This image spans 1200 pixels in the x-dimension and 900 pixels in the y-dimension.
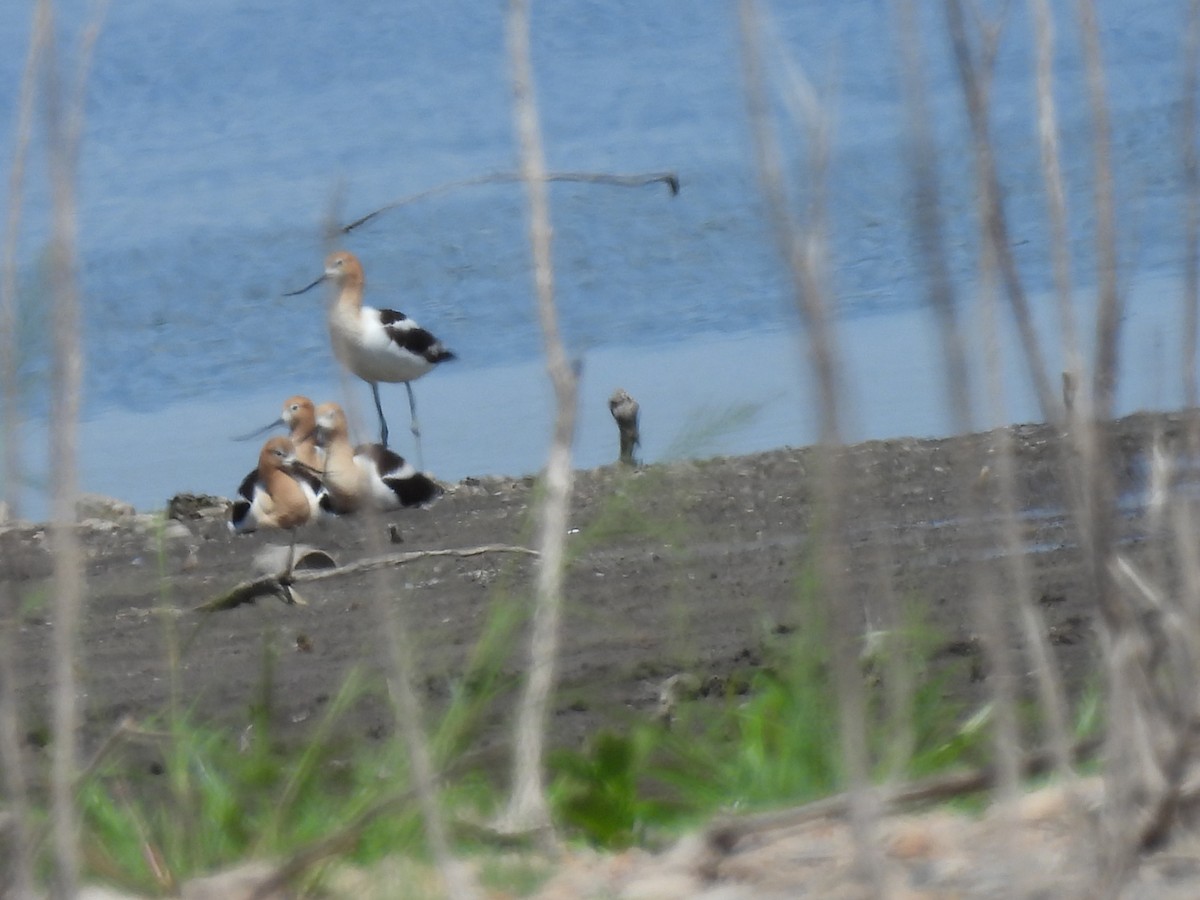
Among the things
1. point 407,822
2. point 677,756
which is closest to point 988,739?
point 677,756

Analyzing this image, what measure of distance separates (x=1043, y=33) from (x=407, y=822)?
137cm

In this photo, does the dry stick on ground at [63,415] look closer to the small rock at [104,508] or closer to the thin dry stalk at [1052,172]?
the thin dry stalk at [1052,172]

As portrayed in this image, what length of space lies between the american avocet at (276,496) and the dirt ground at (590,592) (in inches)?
8.0

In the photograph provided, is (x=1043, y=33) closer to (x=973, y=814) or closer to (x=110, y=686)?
(x=973, y=814)

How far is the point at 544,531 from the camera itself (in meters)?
2.53

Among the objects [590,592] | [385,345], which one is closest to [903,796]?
[590,592]

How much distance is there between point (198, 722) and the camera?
4.30m

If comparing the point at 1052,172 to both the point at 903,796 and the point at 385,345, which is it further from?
the point at 385,345

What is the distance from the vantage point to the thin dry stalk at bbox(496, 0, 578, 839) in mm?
2146

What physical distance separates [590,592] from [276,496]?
12.0 ft

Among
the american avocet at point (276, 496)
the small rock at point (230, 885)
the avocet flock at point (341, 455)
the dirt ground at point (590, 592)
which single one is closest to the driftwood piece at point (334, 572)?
the dirt ground at point (590, 592)

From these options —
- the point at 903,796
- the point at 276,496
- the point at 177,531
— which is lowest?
the point at 903,796

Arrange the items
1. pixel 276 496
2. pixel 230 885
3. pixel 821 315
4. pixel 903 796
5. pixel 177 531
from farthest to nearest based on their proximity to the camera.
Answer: pixel 177 531
pixel 276 496
pixel 230 885
pixel 903 796
pixel 821 315

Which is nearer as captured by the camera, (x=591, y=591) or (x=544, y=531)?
(x=544, y=531)
